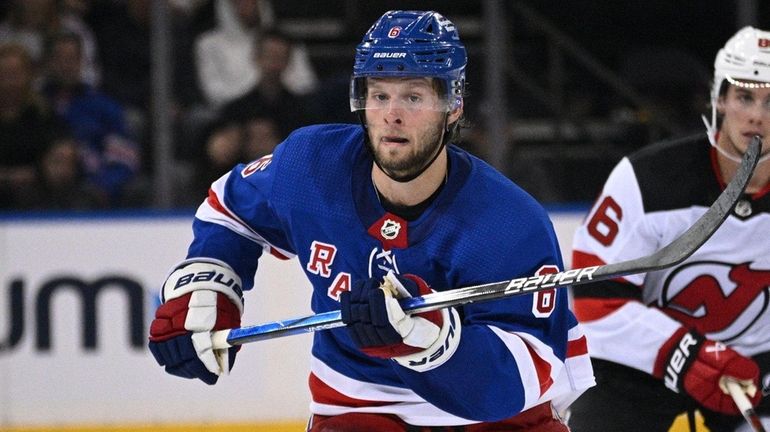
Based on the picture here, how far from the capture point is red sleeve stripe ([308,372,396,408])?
273cm

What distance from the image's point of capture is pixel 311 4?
20.1ft

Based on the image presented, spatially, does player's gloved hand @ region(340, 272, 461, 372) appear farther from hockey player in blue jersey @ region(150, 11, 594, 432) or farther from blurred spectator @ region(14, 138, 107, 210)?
blurred spectator @ region(14, 138, 107, 210)

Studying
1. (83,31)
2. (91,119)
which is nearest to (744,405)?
(91,119)

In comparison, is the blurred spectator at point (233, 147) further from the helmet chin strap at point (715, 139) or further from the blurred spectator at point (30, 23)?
the helmet chin strap at point (715, 139)

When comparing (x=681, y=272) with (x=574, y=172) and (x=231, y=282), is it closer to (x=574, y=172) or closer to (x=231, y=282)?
(x=231, y=282)

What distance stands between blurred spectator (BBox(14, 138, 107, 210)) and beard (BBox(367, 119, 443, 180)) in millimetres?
2950

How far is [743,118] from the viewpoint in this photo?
10.3 feet

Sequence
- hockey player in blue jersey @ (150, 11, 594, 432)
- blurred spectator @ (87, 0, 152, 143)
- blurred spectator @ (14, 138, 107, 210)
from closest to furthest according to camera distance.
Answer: hockey player in blue jersey @ (150, 11, 594, 432) → blurred spectator @ (14, 138, 107, 210) → blurred spectator @ (87, 0, 152, 143)

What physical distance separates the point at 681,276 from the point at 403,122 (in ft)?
3.20

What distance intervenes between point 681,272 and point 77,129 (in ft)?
9.59

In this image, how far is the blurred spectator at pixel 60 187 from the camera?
5.35 meters

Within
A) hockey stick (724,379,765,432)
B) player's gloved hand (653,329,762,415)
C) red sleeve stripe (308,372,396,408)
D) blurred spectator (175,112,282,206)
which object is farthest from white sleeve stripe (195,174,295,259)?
blurred spectator (175,112,282,206)

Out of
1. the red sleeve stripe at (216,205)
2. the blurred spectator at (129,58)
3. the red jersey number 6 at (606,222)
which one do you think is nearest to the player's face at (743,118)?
the red jersey number 6 at (606,222)

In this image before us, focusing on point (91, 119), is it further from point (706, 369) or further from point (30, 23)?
point (706, 369)
